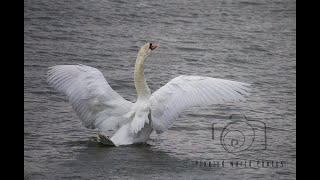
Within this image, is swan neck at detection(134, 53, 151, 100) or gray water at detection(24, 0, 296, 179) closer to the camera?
gray water at detection(24, 0, 296, 179)

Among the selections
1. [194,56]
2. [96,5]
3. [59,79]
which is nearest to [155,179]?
[59,79]

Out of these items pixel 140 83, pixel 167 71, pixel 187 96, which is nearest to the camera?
pixel 187 96

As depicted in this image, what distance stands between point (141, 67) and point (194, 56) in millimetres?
2132

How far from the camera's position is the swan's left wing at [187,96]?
746 cm

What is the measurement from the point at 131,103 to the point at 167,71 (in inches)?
75.9

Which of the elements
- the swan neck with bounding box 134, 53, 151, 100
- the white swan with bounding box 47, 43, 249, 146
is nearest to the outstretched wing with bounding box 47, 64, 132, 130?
the white swan with bounding box 47, 43, 249, 146

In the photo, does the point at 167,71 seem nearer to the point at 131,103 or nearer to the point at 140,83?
the point at 140,83

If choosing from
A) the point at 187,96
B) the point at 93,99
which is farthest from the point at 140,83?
the point at 187,96

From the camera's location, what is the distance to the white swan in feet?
24.6

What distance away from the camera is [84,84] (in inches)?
306

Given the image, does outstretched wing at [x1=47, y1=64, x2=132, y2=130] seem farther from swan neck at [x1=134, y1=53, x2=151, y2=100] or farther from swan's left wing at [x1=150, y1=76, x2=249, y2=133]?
swan's left wing at [x1=150, y1=76, x2=249, y2=133]

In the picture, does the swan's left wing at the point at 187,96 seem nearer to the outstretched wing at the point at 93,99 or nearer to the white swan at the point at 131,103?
the white swan at the point at 131,103

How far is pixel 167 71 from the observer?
31.7ft

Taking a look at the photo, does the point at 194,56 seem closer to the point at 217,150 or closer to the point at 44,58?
the point at 44,58
